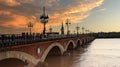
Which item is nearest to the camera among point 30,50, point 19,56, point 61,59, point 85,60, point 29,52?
point 19,56

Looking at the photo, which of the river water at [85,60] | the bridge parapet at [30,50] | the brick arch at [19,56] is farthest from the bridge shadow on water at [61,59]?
the brick arch at [19,56]

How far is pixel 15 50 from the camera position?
2822 centimetres

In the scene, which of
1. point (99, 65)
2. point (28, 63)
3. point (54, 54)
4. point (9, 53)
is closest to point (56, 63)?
point (99, 65)

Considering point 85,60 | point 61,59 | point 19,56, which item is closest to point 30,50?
point 19,56

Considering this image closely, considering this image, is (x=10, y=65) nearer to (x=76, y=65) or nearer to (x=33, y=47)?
(x=33, y=47)

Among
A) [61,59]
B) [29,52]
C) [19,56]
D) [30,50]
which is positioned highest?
[30,50]

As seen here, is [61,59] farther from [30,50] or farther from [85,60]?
[30,50]

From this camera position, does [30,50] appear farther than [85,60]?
No

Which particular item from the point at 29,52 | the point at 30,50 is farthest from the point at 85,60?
the point at 29,52

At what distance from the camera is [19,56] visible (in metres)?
29.2

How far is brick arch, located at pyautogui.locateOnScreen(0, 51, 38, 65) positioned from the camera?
25.6 metres

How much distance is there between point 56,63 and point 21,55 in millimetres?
19624

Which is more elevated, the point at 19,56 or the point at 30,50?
the point at 30,50

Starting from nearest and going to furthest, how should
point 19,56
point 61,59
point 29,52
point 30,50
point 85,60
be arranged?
1. point 19,56
2. point 29,52
3. point 30,50
4. point 85,60
5. point 61,59
